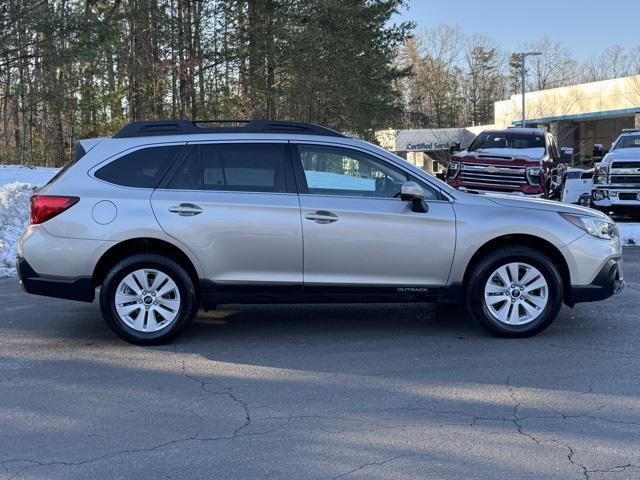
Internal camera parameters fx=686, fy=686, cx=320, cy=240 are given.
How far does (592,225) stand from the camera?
6.31 metres

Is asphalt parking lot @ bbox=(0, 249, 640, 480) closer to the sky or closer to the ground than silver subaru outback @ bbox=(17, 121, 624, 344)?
closer to the ground

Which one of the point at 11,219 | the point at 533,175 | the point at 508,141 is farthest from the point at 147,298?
the point at 508,141

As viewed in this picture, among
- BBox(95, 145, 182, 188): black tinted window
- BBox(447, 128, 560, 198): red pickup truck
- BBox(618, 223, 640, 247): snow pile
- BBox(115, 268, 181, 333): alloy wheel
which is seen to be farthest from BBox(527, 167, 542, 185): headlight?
BBox(115, 268, 181, 333): alloy wheel

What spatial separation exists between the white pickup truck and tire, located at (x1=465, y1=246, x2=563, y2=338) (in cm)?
1172

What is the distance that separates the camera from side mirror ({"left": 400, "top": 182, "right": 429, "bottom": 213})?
5.99 m

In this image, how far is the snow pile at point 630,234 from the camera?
538 inches

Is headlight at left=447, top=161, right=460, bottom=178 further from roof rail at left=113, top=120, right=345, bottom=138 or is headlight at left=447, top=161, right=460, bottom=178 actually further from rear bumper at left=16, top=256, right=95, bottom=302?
rear bumper at left=16, top=256, right=95, bottom=302

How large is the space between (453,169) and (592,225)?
10.4 metres

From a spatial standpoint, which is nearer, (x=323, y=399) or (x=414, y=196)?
(x=323, y=399)

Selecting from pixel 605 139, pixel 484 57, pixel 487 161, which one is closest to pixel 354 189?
Result: pixel 487 161

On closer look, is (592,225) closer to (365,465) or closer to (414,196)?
(414,196)

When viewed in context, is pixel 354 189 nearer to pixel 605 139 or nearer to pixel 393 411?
pixel 393 411

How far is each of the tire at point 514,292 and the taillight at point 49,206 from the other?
3636 millimetres

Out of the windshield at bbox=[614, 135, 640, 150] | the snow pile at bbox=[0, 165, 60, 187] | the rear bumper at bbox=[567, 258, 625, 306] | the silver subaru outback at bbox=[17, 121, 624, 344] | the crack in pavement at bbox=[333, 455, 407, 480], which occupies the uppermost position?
the windshield at bbox=[614, 135, 640, 150]
